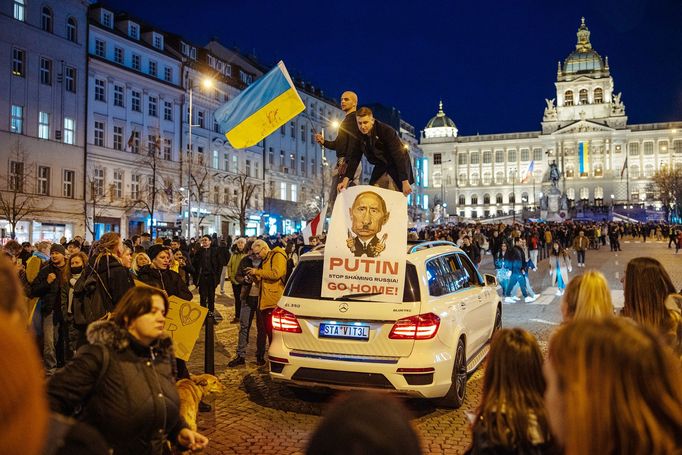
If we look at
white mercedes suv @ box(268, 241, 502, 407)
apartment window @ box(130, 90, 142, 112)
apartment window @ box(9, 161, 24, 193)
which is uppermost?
apartment window @ box(130, 90, 142, 112)

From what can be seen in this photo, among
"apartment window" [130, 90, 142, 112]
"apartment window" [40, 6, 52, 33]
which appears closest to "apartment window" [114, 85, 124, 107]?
"apartment window" [130, 90, 142, 112]

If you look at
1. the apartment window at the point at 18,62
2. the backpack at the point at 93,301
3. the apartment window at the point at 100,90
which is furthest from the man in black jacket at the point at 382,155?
the apartment window at the point at 100,90

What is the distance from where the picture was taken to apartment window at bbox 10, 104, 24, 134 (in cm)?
3741

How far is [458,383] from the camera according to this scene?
695cm

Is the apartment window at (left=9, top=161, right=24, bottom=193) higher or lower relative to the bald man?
higher

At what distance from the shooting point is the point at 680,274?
23297 mm

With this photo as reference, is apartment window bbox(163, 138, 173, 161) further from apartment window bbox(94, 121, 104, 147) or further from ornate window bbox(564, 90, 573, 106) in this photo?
ornate window bbox(564, 90, 573, 106)

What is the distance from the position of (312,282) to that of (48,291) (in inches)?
182

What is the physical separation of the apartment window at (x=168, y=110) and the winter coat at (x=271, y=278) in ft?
144

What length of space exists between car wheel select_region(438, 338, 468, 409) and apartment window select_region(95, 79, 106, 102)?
4236 cm

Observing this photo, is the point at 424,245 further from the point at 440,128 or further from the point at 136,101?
the point at 440,128

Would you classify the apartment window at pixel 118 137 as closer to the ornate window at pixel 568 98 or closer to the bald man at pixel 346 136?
the bald man at pixel 346 136

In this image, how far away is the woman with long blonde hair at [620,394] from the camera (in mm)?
1915

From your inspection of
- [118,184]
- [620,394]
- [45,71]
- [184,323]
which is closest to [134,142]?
[118,184]
